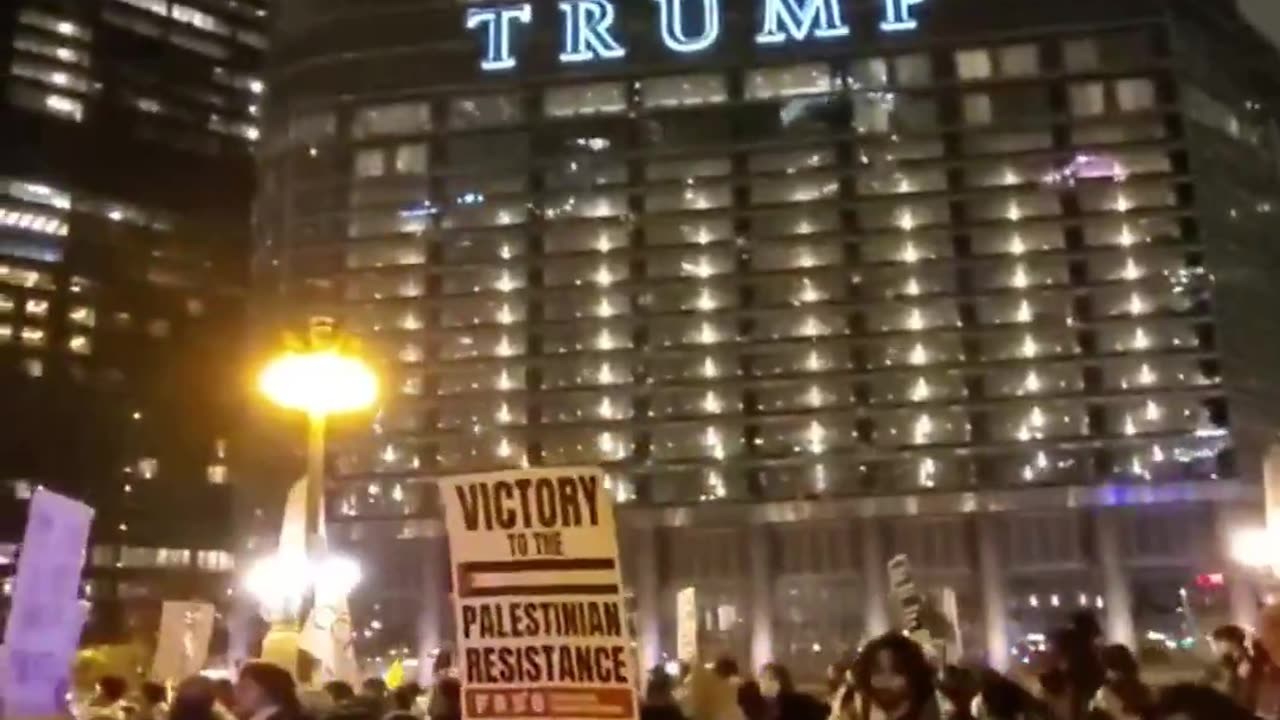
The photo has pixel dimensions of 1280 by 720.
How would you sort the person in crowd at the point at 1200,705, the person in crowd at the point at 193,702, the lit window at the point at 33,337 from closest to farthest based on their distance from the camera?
the person in crowd at the point at 1200,705 < the person in crowd at the point at 193,702 < the lit window at the point at 33,337

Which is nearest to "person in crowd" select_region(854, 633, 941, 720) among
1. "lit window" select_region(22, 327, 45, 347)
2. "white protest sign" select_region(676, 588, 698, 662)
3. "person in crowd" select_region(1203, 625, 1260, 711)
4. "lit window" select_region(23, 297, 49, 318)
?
"person in crowd" select_region(1203, 625, 1260, 711)

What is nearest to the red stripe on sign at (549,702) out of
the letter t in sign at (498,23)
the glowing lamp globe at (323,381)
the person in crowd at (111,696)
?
the person in crowd at (111,696)

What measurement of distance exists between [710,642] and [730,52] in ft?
113

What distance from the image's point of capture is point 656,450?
81812 mm

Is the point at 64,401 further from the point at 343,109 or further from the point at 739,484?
the point at 739,484

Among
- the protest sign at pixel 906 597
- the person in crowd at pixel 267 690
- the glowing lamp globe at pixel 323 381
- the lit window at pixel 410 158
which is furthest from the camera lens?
the lit window at pixel 410 158

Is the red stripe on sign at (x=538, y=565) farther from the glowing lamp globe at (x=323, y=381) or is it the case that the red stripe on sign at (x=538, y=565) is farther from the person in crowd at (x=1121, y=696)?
the glowing lamp globe at (x=323, y=381)

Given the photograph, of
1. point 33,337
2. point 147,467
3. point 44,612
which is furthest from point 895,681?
point 147,467

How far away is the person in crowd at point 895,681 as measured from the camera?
6.41 m

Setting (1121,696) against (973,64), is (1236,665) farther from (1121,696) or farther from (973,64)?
(973,64)

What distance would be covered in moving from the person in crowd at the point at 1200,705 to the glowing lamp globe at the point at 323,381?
1027 centimetres

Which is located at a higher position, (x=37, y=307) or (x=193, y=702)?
(x=37, y=307)

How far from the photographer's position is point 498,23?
302 ft

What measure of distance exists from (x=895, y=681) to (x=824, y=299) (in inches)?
2967
